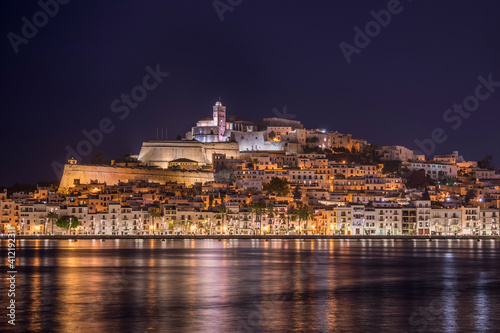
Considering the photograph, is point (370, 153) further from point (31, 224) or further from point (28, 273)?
point (28, 273)

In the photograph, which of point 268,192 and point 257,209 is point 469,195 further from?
point 257,209

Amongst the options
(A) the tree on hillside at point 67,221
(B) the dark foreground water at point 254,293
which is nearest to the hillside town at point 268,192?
(A) the tree on hillside at point 67,221

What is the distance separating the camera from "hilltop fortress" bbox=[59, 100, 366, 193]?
73562mm

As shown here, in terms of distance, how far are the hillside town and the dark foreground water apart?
17.8 m

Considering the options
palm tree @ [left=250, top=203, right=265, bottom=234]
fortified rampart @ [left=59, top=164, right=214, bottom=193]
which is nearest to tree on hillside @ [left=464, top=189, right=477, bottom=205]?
palm tree @ [left=250, top=203, right=265, bottom=234]

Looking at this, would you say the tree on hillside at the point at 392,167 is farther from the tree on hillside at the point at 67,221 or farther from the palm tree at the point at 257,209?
the tree on hillside at the point at 67,221

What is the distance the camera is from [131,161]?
79.9m

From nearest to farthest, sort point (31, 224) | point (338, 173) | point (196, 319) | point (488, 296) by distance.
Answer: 1. point (196, 319)
2. point (488, 296)
3. point (31, 224)
4. point (338, 173)

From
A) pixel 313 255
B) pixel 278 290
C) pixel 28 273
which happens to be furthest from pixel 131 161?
pixel 278 290

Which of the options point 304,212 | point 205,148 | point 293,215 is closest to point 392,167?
point 205,148

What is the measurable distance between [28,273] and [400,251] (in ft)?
78.9

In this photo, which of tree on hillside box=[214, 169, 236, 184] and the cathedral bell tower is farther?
the cathedral bell tower

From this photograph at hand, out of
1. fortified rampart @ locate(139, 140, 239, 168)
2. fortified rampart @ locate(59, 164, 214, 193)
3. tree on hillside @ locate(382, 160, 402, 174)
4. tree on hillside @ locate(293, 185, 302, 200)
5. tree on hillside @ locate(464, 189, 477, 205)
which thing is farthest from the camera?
tree on hillside @ locate(382, 160, 402, 174)

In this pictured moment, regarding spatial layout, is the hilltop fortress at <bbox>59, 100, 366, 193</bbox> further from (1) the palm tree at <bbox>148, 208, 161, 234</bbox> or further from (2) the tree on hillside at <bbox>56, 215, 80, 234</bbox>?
(1) the palm tree at <bbox>148, 208, 161, 234</bbox>
